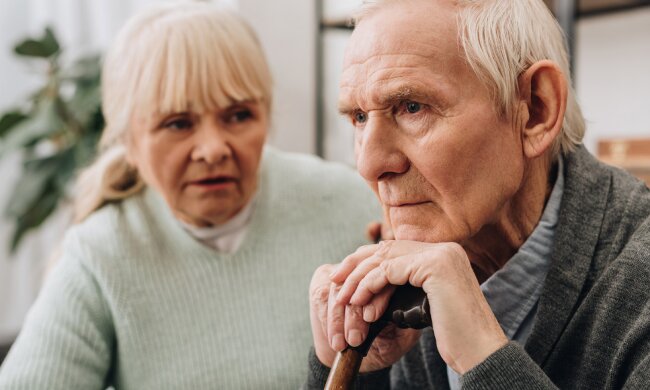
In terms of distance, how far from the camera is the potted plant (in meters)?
2.51

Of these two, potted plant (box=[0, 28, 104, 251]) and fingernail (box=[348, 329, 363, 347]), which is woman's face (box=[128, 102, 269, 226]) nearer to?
fingernail (box=[348, 329, 363, 347])

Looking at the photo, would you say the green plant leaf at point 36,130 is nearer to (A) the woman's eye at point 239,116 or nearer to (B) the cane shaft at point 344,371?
(A) the woman's eye at point 239,116

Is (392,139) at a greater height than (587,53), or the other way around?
(392,139)

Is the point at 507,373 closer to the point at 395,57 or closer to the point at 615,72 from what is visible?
the point at 395,57

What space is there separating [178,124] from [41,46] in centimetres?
136

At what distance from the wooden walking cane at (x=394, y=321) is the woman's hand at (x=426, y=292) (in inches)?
0.5

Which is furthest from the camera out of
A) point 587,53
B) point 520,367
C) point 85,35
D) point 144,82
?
point 85,35

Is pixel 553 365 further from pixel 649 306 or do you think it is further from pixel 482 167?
pixel 482 167

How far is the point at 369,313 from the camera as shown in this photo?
94cm

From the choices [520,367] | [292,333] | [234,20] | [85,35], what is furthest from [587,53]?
[85,35]

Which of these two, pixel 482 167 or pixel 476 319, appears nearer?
pixel 476 319

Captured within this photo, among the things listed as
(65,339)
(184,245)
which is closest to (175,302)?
(184,245)

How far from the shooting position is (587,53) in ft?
8.38

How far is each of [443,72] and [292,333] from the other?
79 centimetres
